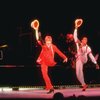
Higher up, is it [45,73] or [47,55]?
[47,55]

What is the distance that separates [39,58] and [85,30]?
2.13m

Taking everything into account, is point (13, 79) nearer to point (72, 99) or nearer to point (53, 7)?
point (53, 7)

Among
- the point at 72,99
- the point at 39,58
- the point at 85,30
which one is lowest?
the point at 72,99

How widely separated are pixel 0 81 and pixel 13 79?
390 millimetres

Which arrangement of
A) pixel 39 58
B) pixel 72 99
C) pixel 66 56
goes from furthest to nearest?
1. pixel 66 56
2. pixel 39 58
3. pixel 72 99

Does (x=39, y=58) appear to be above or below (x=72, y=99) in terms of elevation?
above

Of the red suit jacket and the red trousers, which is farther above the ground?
the red suit jacket

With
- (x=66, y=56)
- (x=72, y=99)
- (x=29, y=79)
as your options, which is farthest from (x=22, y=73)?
(x=72, y=99)

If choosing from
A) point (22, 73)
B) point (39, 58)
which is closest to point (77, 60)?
point (39, 58)

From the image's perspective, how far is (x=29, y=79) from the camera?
1221 cm

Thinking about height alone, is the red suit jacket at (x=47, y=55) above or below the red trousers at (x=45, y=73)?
above

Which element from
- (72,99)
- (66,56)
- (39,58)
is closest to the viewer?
(72,99)

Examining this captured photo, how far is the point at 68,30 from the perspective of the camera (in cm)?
1188

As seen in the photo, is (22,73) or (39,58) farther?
(22,73)
